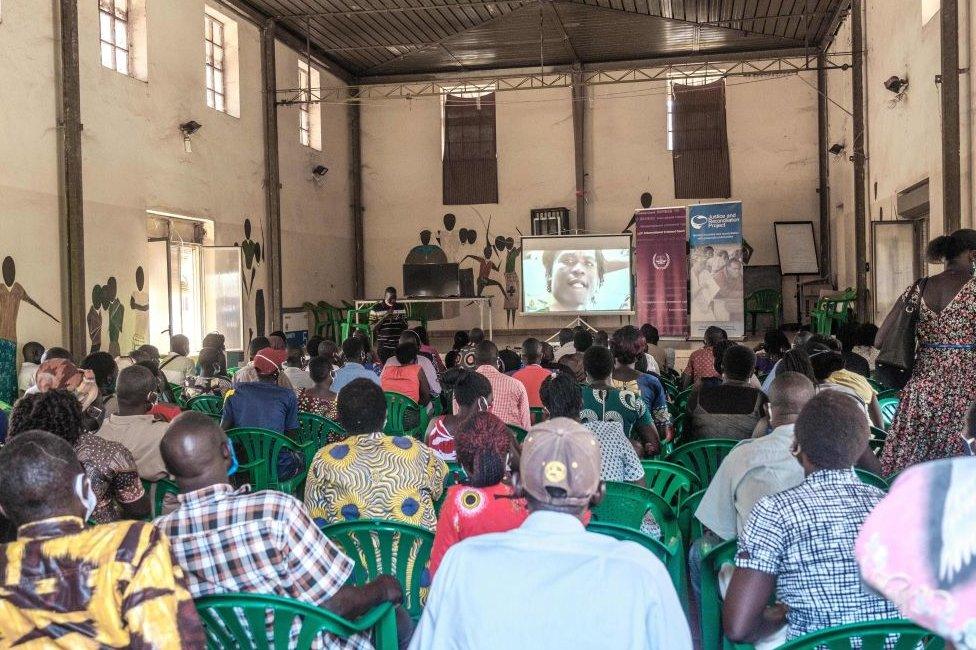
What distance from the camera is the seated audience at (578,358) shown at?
5363 mm

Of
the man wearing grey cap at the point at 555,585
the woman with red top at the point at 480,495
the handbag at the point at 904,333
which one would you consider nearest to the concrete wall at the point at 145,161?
the woman with red top at the point at 480,495

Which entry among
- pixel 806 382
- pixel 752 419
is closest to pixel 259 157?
pixel 752 419

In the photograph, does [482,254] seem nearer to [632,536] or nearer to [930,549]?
[632,536]

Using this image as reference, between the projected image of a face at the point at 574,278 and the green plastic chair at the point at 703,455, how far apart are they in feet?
35.3

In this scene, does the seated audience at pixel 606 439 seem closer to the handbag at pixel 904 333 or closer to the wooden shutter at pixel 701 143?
the handbag at pixel 904 333

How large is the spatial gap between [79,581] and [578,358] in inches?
168

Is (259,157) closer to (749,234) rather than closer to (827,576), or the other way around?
(749,234)

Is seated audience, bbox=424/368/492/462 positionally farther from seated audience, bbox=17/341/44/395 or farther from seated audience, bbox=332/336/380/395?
seated audience, bbox=17/341/44/395

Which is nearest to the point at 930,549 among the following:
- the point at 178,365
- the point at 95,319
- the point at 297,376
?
the point at 297,376

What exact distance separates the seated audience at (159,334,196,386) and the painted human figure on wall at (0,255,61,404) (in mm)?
1816

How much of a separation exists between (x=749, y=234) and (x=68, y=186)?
11068 millimetres

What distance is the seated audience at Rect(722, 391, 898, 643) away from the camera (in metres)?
1.86

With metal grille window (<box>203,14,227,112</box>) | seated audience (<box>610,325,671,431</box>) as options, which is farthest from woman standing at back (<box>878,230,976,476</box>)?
metal grille window (<box>203,14,227,112</box>)

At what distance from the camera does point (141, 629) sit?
5.20 ft
